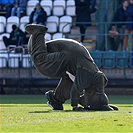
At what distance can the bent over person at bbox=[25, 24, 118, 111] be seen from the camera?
14.1 m

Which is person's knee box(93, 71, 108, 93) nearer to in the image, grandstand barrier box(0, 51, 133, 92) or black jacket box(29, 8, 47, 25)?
grandstand barrier box(0, 51, 133, 92)

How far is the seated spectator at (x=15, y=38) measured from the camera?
26.1m

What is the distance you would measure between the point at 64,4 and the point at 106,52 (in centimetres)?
379

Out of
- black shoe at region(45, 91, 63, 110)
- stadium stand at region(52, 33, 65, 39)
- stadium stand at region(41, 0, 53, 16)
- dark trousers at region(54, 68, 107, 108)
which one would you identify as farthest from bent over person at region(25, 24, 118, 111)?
stadium stand at region(41, 0, 53, 16)

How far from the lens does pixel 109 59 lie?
80.3ft

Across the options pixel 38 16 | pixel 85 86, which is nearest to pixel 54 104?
pixel 85 86

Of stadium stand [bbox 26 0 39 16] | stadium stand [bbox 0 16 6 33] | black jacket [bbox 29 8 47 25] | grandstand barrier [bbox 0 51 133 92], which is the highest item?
stadium stand [bbox 26 0 39 16]

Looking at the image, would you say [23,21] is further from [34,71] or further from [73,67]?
[73,67]

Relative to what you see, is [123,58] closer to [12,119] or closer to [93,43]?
[93,43]

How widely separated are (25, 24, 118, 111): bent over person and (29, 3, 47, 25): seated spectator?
1238 cm

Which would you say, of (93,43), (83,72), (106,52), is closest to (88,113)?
(83,72)

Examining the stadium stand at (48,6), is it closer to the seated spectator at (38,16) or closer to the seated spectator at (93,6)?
the seated spectator at (38,16)

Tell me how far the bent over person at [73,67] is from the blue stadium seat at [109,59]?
1010cm

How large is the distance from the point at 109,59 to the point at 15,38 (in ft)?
11.9
